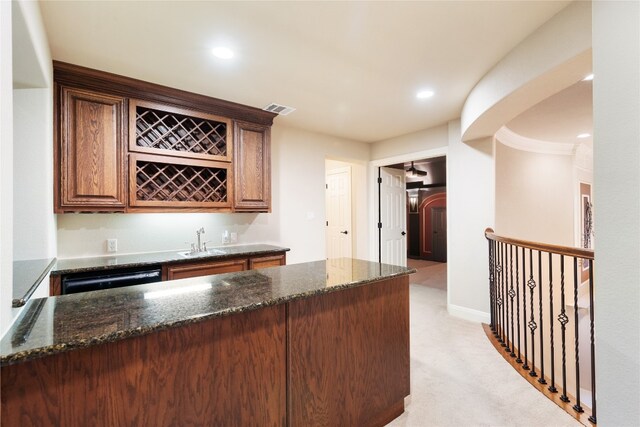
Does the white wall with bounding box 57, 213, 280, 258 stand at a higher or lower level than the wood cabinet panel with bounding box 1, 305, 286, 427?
higher

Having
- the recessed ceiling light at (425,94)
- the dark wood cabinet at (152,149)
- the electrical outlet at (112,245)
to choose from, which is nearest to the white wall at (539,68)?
the recessed ceiling light at (425,94)

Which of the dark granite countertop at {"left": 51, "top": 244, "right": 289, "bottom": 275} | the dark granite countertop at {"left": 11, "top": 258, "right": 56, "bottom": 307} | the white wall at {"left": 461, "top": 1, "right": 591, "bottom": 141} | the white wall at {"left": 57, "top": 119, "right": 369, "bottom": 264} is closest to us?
the dark granite countertop at {"left": 11, "top": 258, "right": 56, "bottom": 307}

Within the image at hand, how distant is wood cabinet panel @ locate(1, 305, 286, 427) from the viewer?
0.87m

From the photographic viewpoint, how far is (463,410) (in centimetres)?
193

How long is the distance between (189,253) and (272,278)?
6.13ft

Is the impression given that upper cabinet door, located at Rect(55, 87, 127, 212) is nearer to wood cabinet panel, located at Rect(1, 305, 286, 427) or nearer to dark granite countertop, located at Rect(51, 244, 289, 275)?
dark granite countertop, located at Rect(51, 244, 289, 275)

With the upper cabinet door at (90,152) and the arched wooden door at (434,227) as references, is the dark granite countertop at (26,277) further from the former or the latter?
the arched wooden door at (434,227)

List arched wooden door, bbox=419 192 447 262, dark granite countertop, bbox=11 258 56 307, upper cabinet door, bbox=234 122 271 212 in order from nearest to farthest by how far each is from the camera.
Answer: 1. dark granite countertop, bbox=11 258 56 307
2. upper cabinet door, bbox=234 122 271 212
3. arched wooden door, bbox=419 192 447 262

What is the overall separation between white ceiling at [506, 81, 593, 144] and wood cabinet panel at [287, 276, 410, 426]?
2.72 meters

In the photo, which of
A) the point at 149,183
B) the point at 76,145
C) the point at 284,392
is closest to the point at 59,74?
the point at 76,145

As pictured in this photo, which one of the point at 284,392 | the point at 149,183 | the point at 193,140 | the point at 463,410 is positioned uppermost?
the point at 193,140

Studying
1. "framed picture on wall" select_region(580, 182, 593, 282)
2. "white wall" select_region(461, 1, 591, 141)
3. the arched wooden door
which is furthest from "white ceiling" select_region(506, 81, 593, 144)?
the arched wooden door

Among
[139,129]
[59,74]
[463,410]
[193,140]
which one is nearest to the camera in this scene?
[463,410]

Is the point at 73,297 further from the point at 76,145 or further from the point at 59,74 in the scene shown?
the point at 59,74
